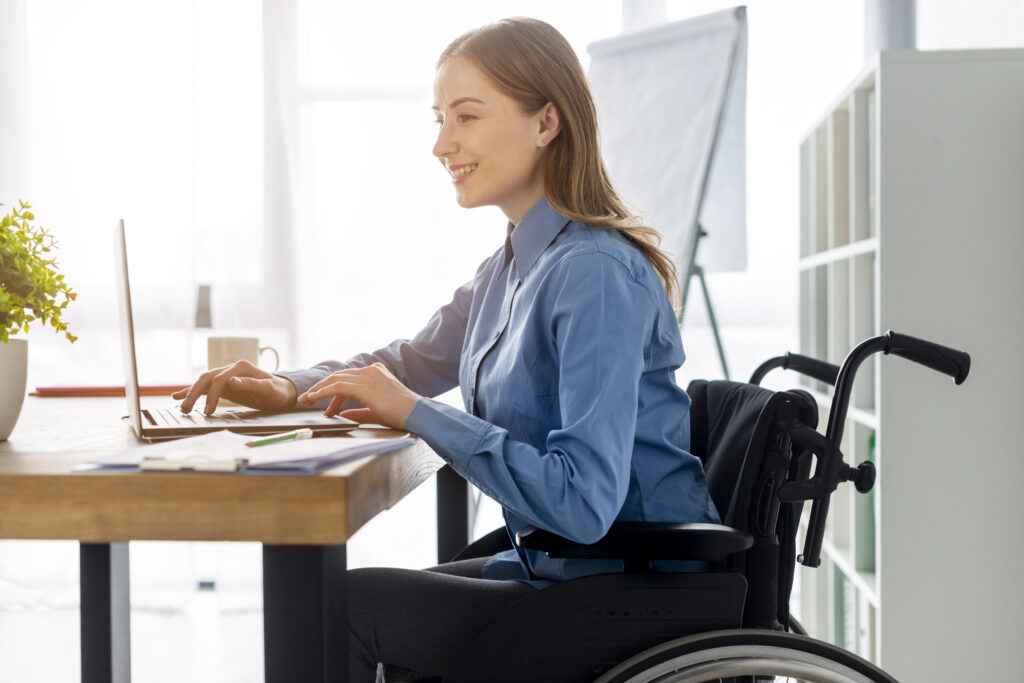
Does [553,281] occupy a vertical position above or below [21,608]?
above

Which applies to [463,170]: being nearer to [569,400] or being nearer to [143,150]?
[569,400]

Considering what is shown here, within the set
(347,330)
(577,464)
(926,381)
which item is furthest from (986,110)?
(347,330)

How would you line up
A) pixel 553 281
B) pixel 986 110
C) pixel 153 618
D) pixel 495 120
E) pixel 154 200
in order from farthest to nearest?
pixel 154 200 < pixel 153 618 < pixel 986 110 < pixel 495 120 < pixel 553 281

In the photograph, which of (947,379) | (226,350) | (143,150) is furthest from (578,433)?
(143,150)

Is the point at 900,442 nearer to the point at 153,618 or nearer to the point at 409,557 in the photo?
the point at 409,557

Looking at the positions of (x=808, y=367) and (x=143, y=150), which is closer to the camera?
(x=808, y=367)

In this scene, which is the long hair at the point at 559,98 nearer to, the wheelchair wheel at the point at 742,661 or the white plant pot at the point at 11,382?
the wheelchair wheel at the point at 742,661

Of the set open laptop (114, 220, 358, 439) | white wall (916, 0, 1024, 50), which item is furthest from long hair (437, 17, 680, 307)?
white wall (916, 0, 1024, 50)

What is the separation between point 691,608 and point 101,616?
0.61 metres

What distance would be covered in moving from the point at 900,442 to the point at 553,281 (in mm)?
971

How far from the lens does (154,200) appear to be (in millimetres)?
2957

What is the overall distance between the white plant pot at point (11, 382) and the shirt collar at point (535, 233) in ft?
1.92

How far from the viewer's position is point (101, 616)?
36.2 inches

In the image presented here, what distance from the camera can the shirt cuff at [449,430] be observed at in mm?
874
